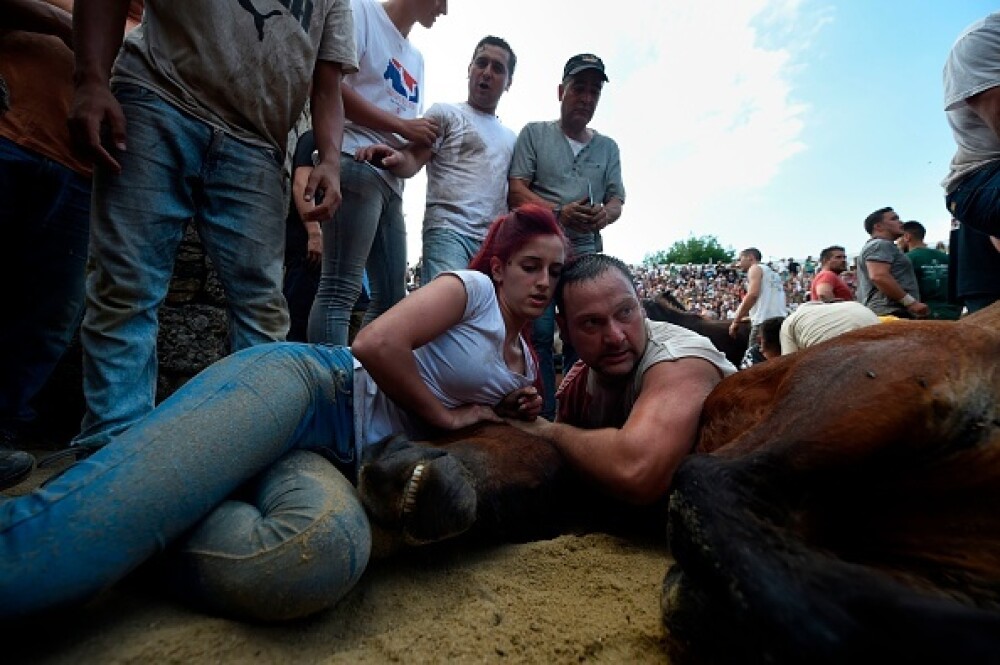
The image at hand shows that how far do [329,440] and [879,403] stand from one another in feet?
4.50

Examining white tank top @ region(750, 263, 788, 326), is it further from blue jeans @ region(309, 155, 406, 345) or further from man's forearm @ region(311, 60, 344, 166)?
man's forearm @ region(311, 60, 344, 166)

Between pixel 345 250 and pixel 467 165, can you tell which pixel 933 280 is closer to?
pixel 467 165

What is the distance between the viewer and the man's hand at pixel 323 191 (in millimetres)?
2242

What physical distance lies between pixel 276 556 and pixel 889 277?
18.9 ft

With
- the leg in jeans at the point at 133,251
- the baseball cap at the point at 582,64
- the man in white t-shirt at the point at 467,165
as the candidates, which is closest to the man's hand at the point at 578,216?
the man in white t-shirt at the point at 467,165

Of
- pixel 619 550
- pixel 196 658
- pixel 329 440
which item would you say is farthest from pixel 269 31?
pixel 619 550

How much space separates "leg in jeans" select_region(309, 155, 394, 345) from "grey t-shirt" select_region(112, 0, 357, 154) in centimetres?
58

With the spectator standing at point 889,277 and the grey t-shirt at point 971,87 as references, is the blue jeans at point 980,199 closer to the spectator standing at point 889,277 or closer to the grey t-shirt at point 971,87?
the grey t-shirt at point 971,87

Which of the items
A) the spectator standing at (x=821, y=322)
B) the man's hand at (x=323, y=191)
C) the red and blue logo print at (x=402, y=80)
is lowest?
the spectator standing at (x=821, y=322)

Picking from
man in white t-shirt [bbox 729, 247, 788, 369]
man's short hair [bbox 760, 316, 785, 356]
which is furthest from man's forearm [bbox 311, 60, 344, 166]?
man in white t-shirt [bbox 729, 247, 788, 369]

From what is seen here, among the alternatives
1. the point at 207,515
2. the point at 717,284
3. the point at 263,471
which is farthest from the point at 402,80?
the point at 717,284

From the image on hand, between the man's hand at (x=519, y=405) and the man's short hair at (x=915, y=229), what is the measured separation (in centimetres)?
593

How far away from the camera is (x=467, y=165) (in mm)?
3406

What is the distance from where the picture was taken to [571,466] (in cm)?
193
